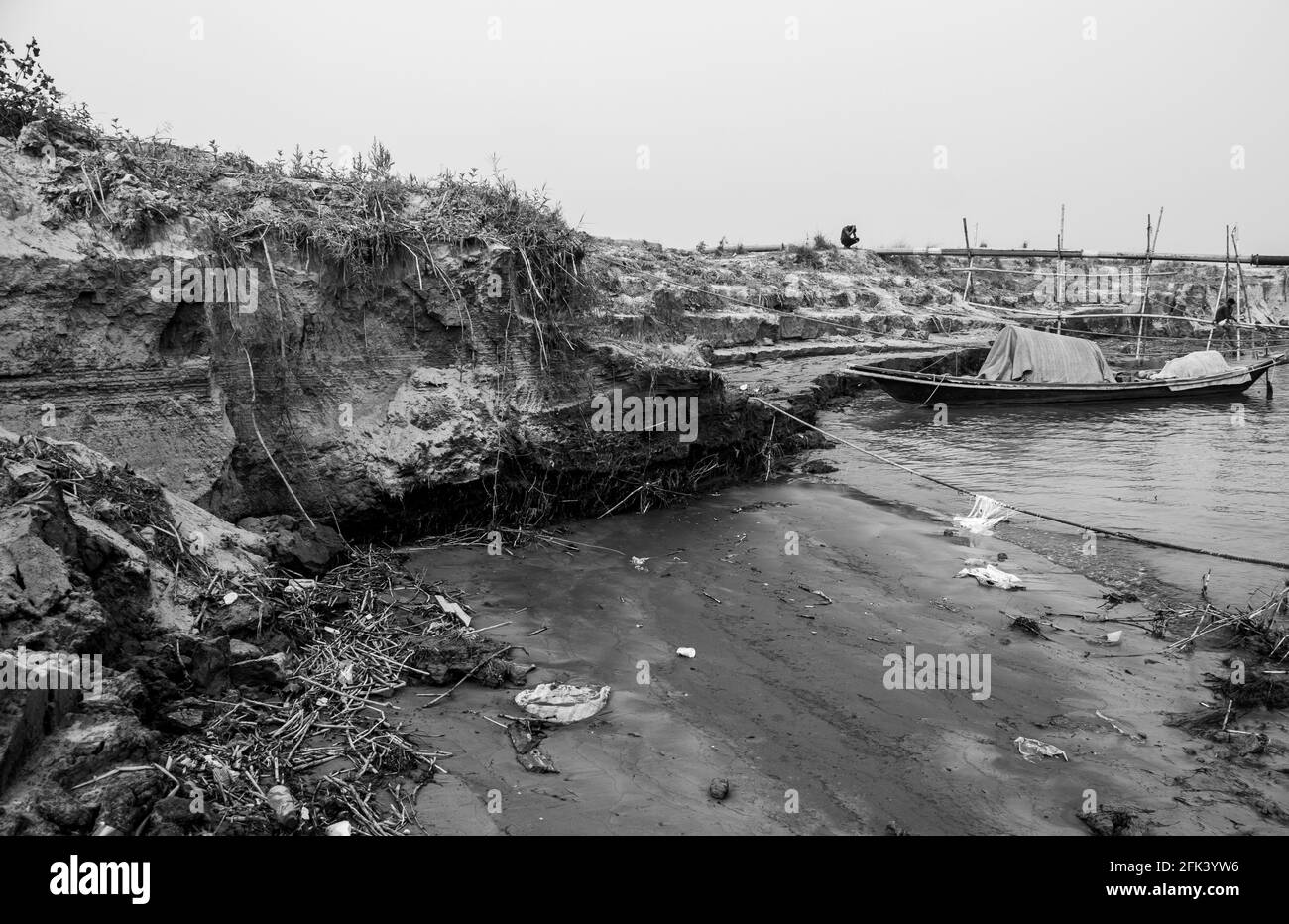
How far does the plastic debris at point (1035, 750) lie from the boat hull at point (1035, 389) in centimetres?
1415

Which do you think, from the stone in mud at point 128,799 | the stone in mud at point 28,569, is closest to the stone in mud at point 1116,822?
the stone in mud at point 128,799

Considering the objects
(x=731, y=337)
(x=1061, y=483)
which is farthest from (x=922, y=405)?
(x=1061, y=483)

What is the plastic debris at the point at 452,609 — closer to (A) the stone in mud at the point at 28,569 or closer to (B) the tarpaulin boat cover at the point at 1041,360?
(A) the stone in mud at the point at 28,569

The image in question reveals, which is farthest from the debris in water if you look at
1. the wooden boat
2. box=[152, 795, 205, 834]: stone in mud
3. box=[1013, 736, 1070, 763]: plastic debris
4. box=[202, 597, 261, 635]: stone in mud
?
the wooden boat

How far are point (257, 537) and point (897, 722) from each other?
4251mm

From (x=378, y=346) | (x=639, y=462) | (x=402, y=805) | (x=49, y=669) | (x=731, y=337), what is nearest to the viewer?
(x=49, y=669)

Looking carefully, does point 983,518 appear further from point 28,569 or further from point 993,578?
point 28,569

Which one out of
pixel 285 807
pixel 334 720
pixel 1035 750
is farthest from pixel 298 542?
pixel 1035 750

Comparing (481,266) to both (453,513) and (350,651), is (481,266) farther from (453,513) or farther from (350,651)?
(350,651)

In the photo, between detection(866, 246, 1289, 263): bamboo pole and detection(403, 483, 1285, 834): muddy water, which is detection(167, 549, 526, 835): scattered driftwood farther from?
detection(866, 246, 1289, 263): bamboo pole

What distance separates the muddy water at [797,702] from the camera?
3.53 meters

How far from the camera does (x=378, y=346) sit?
6.66 meters

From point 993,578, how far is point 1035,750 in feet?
8.86

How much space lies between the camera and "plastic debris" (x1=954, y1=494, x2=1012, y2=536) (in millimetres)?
8305
